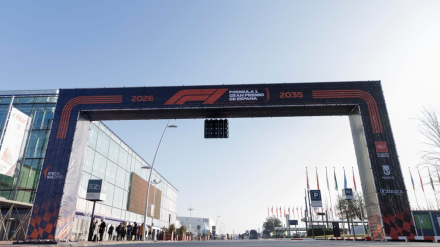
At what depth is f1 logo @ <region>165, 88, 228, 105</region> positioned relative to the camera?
21.3m

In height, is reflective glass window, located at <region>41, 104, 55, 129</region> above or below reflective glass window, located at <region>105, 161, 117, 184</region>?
above

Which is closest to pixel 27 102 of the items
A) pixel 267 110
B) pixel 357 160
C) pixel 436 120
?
pixel 267 110

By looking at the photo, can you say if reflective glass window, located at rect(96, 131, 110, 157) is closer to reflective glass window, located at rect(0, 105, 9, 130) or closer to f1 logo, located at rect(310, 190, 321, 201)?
reflective glass window, located at rect(0, 105, 9, 130)

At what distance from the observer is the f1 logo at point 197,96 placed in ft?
70.0

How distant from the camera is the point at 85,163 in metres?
27.8

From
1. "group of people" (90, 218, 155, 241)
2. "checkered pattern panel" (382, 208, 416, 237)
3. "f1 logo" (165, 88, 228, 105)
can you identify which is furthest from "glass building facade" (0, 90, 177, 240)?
"checkered pattern panel" (382, 208, 416, 237)

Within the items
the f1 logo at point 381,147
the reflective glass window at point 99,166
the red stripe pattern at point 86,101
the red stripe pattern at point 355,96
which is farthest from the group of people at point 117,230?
the f1 logo at point 381,147

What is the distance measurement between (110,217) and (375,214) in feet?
88.2

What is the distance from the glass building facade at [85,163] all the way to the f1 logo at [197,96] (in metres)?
8.76

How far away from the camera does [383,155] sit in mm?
19234

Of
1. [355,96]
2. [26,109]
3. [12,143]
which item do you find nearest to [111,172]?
[26,109]

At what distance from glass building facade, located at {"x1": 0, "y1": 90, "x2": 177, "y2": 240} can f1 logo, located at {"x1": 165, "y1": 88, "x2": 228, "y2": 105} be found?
345 inches

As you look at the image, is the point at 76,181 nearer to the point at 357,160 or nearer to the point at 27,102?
the point at 27,102

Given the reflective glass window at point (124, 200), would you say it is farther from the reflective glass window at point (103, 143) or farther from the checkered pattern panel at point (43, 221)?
the checkered pattern panel at point (43, 221)
